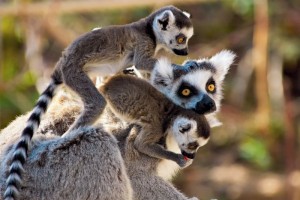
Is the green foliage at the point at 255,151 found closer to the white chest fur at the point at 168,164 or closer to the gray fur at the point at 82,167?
the white chest fur at the point at 168,164

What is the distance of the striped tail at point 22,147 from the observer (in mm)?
5758

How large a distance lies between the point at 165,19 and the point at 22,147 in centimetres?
178

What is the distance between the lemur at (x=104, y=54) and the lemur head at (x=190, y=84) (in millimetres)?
143

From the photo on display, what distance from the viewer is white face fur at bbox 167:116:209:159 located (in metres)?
6.37

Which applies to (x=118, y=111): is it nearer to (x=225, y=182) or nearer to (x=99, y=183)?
(x=99, y=183)

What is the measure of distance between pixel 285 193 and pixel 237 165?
1.29 meters

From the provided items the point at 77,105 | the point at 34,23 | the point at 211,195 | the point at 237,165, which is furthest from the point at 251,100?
the point at 77,105

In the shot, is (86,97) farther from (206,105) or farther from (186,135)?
(206,105)

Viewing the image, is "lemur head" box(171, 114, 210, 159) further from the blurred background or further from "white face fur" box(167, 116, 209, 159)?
the blurred background

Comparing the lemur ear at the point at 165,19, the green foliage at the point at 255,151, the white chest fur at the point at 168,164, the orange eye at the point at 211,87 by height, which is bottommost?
the green foliage at the point at 255,151

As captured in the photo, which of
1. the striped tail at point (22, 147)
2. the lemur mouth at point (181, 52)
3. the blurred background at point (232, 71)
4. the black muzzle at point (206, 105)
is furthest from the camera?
the blurred background at point (232, 71)

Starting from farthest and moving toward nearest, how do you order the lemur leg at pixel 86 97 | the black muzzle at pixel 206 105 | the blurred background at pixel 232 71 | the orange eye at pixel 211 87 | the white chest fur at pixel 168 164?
the blurred background at pixel 232 71
the orange eye at pixel 211 87
the white chest fur at pixel 168 164
the black muzzle at pixel 206 105
the lemur leg at pixel 86 97

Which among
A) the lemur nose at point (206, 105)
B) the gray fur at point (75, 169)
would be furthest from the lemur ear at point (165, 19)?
the gray fur at point (75, 169)

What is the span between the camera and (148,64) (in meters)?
6.59
